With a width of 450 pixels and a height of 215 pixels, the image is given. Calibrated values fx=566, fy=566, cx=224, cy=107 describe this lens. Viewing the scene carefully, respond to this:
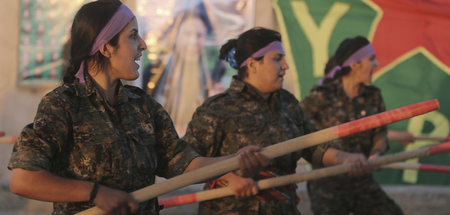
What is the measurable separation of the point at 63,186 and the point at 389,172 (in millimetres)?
6125

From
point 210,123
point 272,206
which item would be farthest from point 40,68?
point 272,206

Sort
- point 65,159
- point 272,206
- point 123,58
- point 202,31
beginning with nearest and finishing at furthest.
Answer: point 65,159, point 123,58, point 272,206, point 202,31

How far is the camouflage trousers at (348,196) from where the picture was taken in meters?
4.96

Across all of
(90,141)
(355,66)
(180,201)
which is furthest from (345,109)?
(90,141)

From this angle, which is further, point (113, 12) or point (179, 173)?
point (179, 173)

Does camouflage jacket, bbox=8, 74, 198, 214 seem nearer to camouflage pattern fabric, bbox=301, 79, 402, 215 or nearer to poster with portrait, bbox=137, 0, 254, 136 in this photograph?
camouflage pattern fabric, bbox=301, 79, 402, 215

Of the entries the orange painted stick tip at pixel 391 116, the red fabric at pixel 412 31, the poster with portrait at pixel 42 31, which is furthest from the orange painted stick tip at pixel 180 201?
the red fabric at pixel 412 31

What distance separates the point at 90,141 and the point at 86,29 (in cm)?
52

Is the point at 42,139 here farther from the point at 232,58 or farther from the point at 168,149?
the point at 232,58

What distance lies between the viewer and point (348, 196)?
503 cm

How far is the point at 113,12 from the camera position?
104 inches

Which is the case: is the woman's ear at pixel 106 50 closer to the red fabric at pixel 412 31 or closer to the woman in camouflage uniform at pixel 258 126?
the woman in camouflage uniform at pixel 258 126

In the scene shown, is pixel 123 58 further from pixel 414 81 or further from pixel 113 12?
pixel 414 81

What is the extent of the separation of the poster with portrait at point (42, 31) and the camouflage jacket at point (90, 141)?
15.8 ft
